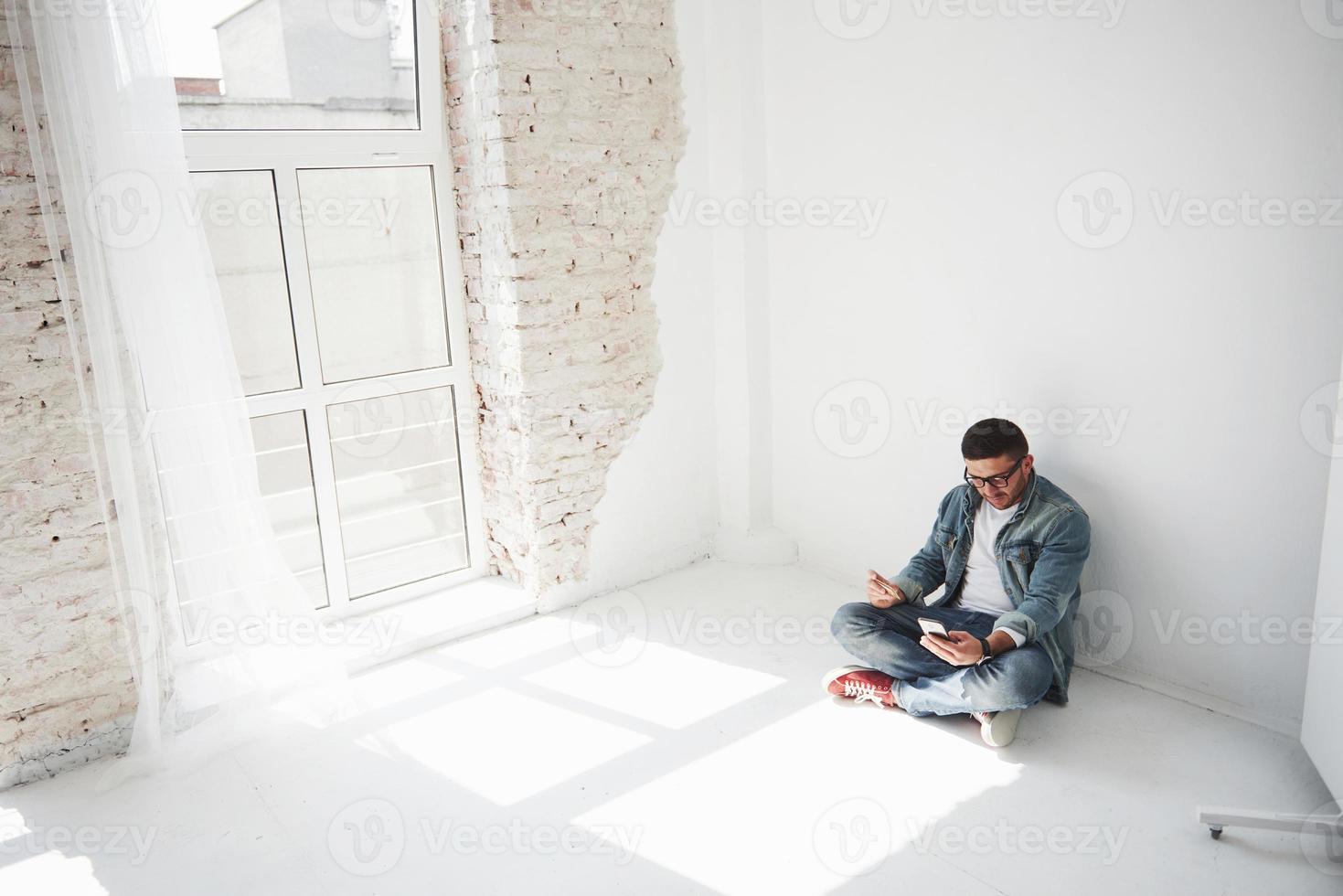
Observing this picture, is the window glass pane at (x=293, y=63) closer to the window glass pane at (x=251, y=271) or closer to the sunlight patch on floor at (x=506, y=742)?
the window glass pane at (x=251, y=271)

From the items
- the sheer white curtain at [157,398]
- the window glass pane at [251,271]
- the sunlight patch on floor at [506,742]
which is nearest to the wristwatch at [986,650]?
the sunlight patch on floor at [506,742]

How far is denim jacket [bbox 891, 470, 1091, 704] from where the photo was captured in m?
2.76

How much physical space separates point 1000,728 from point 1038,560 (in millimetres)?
494

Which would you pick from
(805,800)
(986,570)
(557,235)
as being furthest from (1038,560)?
(557,235)

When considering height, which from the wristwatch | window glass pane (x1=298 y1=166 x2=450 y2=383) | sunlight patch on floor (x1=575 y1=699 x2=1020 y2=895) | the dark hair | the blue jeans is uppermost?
window glass pane (x1=298 y1=166 x2=450 y2=383)

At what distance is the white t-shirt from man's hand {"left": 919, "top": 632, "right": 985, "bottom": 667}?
35cm

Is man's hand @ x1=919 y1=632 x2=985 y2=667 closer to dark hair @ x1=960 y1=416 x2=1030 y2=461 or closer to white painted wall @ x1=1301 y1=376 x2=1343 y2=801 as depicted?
dark hair @ x1=960 y1=416 x2=1030 y2=461

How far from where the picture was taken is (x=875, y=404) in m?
3.61

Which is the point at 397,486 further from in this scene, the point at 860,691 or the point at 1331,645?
the point at 1331,645

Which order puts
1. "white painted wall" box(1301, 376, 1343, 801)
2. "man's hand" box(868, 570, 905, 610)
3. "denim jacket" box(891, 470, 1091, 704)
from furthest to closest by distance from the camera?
"man's hand" box(868, 570, 905, 610) → "denim jacket" box(891, 470, 1091, 704) → "white painted wall" box(1301, 376, 1343, 801)

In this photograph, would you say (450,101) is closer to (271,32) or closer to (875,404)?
(271,32)

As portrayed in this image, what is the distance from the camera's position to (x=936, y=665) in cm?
289

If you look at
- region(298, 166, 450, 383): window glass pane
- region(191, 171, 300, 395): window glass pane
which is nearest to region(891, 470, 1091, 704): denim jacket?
region(298, 166, 450, 383): window glass pane

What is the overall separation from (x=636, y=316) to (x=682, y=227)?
40 cm
